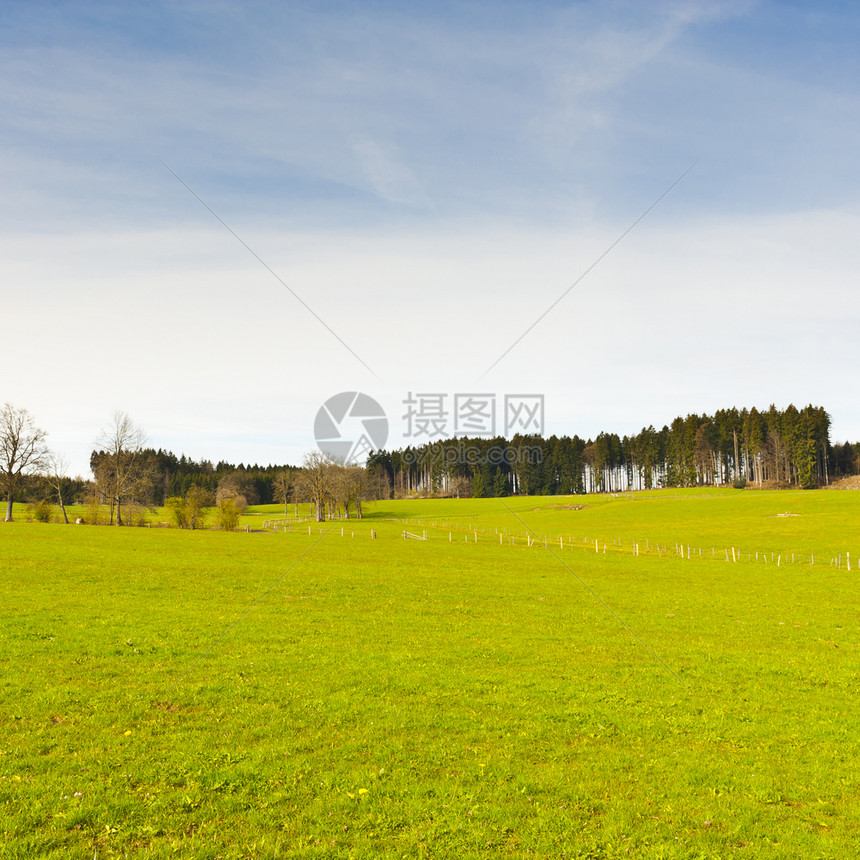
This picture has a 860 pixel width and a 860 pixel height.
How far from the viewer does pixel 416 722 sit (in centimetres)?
1377

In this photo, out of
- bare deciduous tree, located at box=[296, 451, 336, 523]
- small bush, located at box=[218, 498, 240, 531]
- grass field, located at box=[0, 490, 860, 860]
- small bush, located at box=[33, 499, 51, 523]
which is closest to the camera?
grass field, located at box=[0, 490, 860, 860]

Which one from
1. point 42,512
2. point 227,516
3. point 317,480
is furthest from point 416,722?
point 317,480

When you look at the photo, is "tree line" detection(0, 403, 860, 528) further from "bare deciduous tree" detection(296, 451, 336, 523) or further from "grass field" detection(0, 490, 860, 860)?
"grass field" detection(0, 490, 860, 860)

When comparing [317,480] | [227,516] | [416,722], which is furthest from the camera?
[317,480]

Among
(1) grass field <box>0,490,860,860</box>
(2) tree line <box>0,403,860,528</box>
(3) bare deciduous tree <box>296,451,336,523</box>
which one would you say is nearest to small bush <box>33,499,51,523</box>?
(2) tree line <box>0,403,860,528</box>

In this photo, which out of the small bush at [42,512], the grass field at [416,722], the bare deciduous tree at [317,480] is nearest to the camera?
the grass field at [416,722]

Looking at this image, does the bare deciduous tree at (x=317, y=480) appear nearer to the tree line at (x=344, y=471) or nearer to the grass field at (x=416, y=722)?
the tree line at (x=344, y=471)

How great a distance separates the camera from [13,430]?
292ft

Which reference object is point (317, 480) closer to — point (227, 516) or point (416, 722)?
point (227, 516)

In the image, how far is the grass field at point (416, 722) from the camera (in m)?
9.52

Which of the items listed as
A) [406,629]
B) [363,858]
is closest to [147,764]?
[363,858]

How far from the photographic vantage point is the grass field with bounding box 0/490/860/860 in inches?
375

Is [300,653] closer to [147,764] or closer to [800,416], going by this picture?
[147,764]

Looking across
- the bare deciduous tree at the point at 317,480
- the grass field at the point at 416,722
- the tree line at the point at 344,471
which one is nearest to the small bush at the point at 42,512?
the tree line at the point at 344,471
